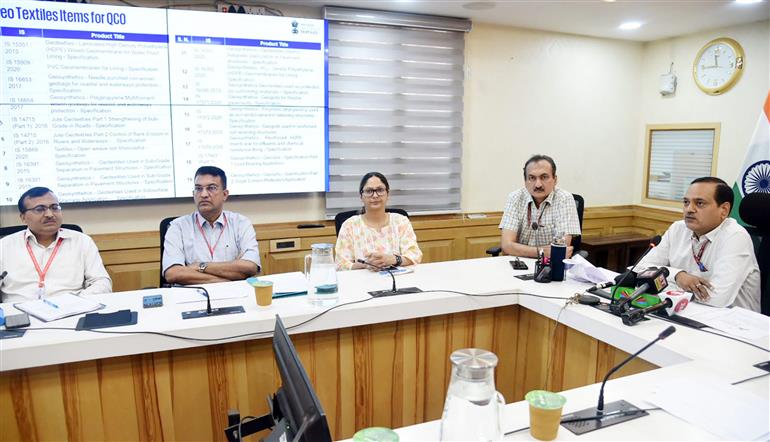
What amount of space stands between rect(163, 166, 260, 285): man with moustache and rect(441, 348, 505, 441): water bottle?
1785 millimetres

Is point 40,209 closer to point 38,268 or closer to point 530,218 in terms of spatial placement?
point 38,268

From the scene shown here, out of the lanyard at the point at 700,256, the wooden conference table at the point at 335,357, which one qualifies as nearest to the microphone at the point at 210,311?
→ the wooden conference table at the point at 335,357

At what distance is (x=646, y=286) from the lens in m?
1.78

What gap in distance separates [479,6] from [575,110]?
1.57 meters

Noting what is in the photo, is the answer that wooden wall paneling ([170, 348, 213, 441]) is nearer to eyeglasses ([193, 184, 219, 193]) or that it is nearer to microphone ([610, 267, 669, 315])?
eyeglasses ([193, 184, 219, 193])

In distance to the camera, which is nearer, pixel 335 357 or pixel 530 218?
pixel 335 357

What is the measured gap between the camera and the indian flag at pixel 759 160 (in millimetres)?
3312

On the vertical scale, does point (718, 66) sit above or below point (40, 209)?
above

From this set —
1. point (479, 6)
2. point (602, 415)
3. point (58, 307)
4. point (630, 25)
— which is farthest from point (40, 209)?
point (630, 25)

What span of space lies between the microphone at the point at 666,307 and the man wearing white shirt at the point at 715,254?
0.84 ft

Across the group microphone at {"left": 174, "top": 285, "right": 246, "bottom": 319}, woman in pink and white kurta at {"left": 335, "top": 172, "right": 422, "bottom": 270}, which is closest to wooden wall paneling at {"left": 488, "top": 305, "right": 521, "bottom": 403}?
woman in pink and white kurta at {"left": 335, "top": 172, "right": 422, "bottom": 270}

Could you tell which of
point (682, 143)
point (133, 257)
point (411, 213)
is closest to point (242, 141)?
point (133, 257)

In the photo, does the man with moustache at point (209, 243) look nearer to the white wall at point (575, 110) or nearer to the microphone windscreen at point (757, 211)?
the white wall at point (575, 110)

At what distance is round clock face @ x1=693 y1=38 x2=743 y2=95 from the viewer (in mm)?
3867
